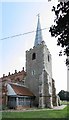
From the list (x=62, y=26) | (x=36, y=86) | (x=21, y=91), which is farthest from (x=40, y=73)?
(x=62, y=26)

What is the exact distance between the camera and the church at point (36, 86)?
152ft

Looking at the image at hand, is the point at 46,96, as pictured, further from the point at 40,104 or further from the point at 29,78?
the point at 29,78

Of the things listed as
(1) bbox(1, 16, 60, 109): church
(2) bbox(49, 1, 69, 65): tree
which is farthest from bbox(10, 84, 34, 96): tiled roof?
(2) bbox(49, 1, 69, 65): tree

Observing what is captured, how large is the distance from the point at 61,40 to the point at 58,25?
1.10 metres

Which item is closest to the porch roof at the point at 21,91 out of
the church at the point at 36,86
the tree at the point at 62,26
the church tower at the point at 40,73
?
the church at the point at 36,86

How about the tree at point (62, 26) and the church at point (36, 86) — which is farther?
the church at point (36, 86)

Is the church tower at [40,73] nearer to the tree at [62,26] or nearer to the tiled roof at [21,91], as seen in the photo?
the tiled roof at [21,91]

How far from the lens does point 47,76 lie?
52531 millimetres


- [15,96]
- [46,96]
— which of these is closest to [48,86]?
[46,96]

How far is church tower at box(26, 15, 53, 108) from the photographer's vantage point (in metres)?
→ 51.6

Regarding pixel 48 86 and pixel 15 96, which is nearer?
pixel 15 96

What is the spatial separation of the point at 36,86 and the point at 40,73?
2.88m

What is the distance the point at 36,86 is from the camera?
53125 mm

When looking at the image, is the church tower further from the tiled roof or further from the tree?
the tree
